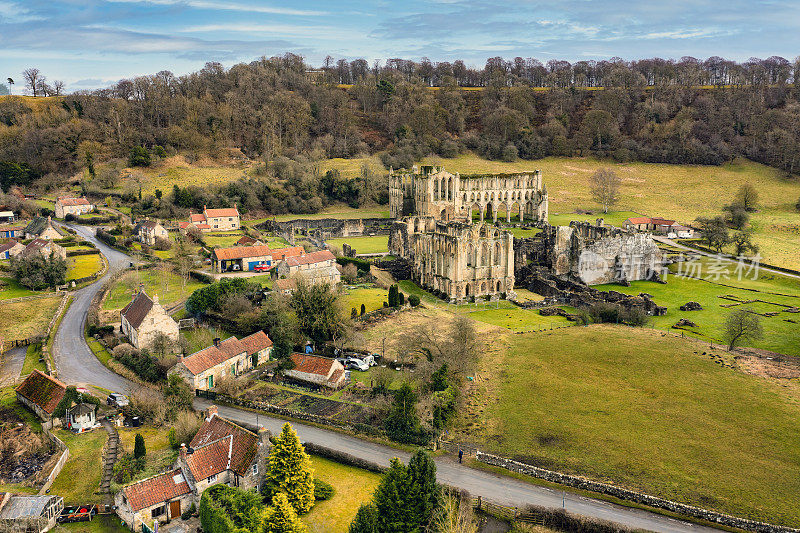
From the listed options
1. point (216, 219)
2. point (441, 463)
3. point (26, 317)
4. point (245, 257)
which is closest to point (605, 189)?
point (216, 219)

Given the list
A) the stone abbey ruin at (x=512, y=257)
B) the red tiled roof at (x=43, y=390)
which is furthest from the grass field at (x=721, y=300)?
the red tiled roof at (x=43, y=390)

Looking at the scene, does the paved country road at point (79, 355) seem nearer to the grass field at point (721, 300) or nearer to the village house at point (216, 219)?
the village house at point (216, 219)

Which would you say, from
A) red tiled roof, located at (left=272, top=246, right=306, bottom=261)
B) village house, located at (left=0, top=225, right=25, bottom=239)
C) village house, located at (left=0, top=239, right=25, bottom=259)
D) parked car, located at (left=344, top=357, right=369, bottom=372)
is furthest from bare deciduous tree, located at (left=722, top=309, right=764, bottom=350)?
village house, located at (left=0, top=225, right=25, bottom=239)

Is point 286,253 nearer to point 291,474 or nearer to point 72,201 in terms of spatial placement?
point 291,474

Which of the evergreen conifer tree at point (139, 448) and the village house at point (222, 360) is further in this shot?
the village house at point (222, 360)

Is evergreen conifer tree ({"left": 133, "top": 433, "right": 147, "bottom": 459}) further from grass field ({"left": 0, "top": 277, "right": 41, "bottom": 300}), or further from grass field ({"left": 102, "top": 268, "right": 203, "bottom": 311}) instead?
grass field ({"left": 0, "top": 277, "right": 41, "bottom": 300})

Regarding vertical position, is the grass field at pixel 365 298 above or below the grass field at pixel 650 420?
above
